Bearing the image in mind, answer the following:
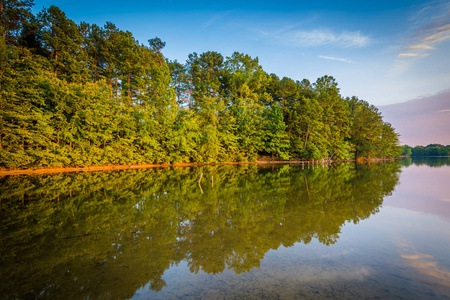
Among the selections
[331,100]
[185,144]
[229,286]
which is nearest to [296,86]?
[331,100]

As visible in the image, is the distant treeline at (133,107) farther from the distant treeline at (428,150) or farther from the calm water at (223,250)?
the distant treeline at (428,150)

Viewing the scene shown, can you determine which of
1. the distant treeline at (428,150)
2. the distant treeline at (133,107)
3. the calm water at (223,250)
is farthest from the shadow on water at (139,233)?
the distant treeline at (428,150)

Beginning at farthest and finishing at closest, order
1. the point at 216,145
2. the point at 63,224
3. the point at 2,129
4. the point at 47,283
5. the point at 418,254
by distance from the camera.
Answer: the point at 216,145 < the point at 2,129 < the point at 63,224 < the point at 418,254 < the point at 47,283

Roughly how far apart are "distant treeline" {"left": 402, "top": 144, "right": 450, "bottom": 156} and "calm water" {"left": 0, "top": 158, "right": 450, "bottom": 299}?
132 meters

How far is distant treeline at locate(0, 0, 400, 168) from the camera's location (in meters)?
19.6

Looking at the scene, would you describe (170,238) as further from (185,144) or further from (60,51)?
(60,51)

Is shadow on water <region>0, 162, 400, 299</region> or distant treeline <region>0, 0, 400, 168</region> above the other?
distant treeline <region>0, 0, 400, 168</region>

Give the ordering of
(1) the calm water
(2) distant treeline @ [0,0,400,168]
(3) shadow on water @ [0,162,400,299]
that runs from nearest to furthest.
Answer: (1) the calm water
(3) shadow on water @ [0,162,400,299]
(2) distant treeline @ [0,0,400,168]

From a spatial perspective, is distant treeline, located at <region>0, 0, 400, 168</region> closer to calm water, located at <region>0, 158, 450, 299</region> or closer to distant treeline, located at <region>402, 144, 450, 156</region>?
calm water, located at <region>0, 158, 450, 299</region>

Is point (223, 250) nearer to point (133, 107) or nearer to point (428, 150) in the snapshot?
point (133, 107)

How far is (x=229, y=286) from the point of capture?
11.8 ft

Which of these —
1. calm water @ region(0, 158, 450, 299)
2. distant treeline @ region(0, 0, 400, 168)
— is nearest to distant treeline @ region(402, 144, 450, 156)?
distant treeline @ region(0, 0, 400, 168)

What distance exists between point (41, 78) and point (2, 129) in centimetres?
545

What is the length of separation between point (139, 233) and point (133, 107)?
25.9m
